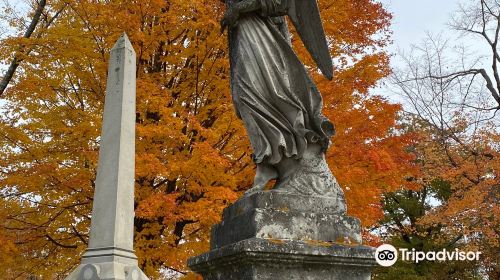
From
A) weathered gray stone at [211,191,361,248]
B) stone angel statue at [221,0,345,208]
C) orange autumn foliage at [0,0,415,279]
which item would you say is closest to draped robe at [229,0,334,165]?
stone angel statue at [221,0,345,208]

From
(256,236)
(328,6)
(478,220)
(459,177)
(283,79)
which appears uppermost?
(328,6)

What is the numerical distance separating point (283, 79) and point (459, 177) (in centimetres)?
1620

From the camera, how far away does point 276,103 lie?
3.88 m

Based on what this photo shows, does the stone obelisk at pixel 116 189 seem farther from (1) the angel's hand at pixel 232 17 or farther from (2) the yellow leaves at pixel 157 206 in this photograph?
(1) the angel's hand at pixel 232 17

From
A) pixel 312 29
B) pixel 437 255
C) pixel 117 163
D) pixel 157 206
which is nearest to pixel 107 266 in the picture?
pixel 117 163

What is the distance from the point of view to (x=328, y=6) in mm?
10195

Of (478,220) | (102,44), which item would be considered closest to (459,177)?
(478,220)

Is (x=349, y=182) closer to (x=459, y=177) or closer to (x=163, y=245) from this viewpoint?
(x=163, y=245)

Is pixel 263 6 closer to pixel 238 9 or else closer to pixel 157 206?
pixel 238 9

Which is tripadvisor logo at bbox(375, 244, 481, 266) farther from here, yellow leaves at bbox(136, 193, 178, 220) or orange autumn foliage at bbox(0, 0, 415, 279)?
yellow leaves at bbox(136, 193, 178, 220)

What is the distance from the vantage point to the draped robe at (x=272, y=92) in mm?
3789

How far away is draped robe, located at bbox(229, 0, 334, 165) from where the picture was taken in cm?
379

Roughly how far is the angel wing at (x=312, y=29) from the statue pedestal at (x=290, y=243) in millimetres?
1375

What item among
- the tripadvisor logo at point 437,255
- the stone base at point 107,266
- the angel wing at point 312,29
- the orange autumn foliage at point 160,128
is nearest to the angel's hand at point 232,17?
the angel wing at point 312,29
